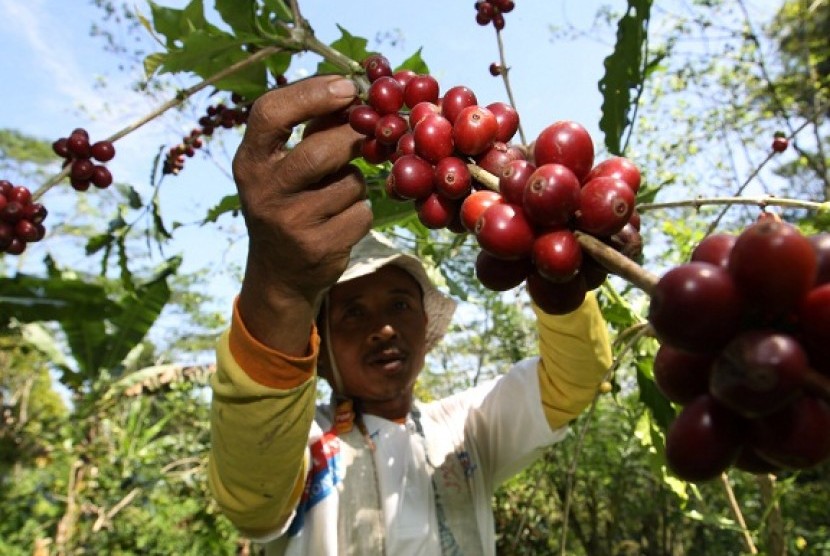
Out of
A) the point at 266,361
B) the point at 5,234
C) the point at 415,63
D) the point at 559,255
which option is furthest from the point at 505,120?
the point at 5,234

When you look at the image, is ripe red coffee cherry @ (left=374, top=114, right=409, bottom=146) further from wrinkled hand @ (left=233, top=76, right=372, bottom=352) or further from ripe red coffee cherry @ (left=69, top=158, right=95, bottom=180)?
ripe red coffee cherry @ (left=69, top=158, right=95, bottom=180)

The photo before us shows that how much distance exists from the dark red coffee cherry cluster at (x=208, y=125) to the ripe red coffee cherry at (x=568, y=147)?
167cm

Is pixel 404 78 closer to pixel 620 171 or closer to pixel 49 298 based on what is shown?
pixel 620 171

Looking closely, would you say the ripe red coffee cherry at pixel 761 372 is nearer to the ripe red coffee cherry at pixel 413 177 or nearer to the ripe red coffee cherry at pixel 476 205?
the ripe red coffee cherry at pixel 476 205

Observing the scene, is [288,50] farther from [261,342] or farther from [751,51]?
[751,51]

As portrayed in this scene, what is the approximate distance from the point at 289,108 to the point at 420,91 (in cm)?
26

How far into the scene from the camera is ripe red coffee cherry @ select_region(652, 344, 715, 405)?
565mm

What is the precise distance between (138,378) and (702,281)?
7568mm

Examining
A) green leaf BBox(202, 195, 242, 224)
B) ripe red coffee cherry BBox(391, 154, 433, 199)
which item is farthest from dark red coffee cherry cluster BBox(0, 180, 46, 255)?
ripe red coffee cherry BBox(391, 154, 433, 199)

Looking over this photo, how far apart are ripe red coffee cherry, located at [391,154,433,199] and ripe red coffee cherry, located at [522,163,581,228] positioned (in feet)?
0.78

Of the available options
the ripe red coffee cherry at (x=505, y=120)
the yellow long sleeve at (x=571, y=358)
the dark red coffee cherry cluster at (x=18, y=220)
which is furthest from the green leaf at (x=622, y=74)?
the dark red coffee cherry cluster at (x=18, y=220)

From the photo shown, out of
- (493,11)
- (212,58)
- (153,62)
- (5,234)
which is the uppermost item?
(493,11)

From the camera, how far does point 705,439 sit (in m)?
0.53

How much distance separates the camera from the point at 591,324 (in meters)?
2.00
